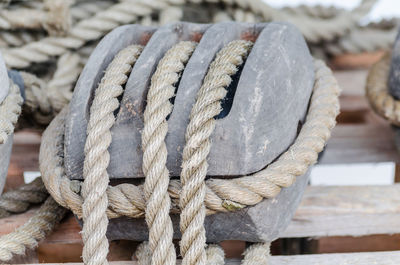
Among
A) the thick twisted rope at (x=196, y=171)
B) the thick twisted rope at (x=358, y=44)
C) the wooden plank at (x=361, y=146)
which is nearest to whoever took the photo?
the thick twisted rope at (x=196, y=171)

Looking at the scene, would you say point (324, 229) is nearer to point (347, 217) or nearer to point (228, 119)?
point (347, 217)

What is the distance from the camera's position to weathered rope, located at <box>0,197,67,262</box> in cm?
80

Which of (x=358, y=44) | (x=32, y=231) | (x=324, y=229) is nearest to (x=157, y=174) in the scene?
(x=32, y=231)

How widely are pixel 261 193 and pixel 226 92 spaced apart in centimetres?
17

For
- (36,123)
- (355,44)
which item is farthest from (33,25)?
(355,44)

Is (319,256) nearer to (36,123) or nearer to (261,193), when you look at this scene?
(261,193)

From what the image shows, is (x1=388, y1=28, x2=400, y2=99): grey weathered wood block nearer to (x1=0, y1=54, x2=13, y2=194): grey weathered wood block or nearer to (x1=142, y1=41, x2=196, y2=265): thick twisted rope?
(x1=142, y1=41, x2=196, y2=265): thick twisted rope

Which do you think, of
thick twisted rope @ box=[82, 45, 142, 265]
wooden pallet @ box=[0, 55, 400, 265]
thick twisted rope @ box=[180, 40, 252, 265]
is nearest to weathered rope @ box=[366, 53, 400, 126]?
wooden pallet @ box=[0, 55, 400, 265]

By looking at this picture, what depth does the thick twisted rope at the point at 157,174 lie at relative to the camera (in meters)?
0.68

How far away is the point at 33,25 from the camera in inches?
50.5

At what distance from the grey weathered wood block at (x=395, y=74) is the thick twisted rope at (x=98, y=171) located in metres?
0.68

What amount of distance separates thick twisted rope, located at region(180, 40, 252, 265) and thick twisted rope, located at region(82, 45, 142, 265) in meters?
0.12

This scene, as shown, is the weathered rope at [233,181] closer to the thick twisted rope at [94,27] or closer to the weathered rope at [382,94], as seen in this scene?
the weathered rope at [382,94]

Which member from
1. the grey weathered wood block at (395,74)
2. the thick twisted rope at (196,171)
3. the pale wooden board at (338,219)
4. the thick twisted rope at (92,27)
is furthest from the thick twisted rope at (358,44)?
the thick twisted rope at (196,171)
